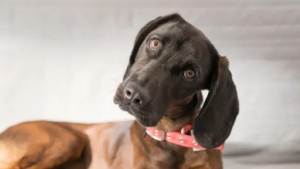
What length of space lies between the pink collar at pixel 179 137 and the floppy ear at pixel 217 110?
75 mm

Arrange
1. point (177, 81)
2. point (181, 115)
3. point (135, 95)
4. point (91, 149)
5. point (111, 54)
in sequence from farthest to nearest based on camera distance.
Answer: point (111, 54) → point (91, 149) → point (181, 115) → point (177, 81) → point (135, 95)

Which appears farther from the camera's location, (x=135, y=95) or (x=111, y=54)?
(x=111, y=54)

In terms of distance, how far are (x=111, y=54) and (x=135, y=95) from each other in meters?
1.22

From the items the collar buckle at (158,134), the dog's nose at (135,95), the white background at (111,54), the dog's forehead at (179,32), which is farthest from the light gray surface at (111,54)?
the dog's nose at (135,95)

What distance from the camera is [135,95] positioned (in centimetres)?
143

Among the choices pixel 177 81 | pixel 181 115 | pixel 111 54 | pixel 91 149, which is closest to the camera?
pixel 177 81

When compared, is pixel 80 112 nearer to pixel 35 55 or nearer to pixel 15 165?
pixel 35 55

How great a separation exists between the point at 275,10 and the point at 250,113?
1.95ft

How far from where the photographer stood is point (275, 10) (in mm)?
2547

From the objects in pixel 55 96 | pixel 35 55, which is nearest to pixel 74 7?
pixel 35 55

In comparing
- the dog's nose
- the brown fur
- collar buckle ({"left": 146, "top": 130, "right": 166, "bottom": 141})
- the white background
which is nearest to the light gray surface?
the white background

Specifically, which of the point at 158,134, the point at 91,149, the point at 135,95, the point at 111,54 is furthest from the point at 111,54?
the point at 135,95

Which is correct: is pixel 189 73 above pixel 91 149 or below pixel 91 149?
above

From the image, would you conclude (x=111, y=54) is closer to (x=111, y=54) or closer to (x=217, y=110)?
(x=111, y=54)
